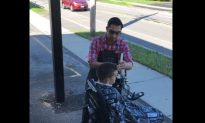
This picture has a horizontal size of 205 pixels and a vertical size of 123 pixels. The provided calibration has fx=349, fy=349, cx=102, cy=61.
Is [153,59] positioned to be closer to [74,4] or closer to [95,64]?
[95,64]

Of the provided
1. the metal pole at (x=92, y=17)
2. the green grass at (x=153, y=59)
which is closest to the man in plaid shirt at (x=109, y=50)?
the green grass at (x=153, y=59)

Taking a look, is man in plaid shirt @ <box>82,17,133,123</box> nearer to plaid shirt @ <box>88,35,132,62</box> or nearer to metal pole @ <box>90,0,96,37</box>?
plaid shirt @ <box>88,35,132,62</box>

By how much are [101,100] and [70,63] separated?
6006 mm

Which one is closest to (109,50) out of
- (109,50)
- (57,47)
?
(109,50)

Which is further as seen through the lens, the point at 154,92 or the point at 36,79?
the point at 36,79

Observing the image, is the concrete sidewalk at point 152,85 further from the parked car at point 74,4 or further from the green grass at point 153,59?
the parked car at point 74,4

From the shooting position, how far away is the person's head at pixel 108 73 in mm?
3537

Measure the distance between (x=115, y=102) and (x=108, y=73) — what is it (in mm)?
305

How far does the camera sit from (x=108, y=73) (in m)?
3.54

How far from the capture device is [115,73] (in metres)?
3.58

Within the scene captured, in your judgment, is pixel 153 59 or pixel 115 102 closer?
pixel 115 102

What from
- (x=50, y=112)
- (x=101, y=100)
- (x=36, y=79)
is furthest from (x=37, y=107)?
(x=101, y=100)
